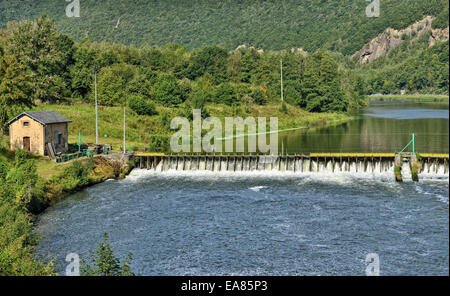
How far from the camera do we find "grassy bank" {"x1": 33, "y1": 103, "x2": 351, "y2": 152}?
79875 millimetres

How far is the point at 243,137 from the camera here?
92625 millimetres

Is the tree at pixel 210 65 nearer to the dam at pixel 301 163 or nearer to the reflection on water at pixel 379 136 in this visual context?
the reflection on water at pixel 379 136

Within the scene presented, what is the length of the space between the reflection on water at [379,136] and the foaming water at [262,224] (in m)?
11.8

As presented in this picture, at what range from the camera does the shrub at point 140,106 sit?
97.4 m

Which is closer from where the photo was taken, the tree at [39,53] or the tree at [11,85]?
the tree at [11,85]

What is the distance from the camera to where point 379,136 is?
80125 mm

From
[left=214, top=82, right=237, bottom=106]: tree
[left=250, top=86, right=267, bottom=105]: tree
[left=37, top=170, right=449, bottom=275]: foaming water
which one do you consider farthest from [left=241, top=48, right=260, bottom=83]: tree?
[left=37, top=170, right=449, bottom=275]: foaming water

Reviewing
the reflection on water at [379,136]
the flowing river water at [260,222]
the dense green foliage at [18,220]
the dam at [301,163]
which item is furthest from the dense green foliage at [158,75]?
the flowing river water at [260,222]

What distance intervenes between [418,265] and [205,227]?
16.4 metres

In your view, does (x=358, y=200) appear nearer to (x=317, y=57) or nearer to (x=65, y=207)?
A: (x=65, y=207)

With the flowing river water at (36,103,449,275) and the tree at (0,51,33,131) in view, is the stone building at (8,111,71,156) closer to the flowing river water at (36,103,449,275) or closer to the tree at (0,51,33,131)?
the tree at (0,51,33,131)

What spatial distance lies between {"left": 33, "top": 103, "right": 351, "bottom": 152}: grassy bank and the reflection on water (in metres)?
14.4

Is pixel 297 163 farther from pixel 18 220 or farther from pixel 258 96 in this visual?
pixel 258 96

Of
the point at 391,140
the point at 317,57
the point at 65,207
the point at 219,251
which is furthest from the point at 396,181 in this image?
the point at 317,57
